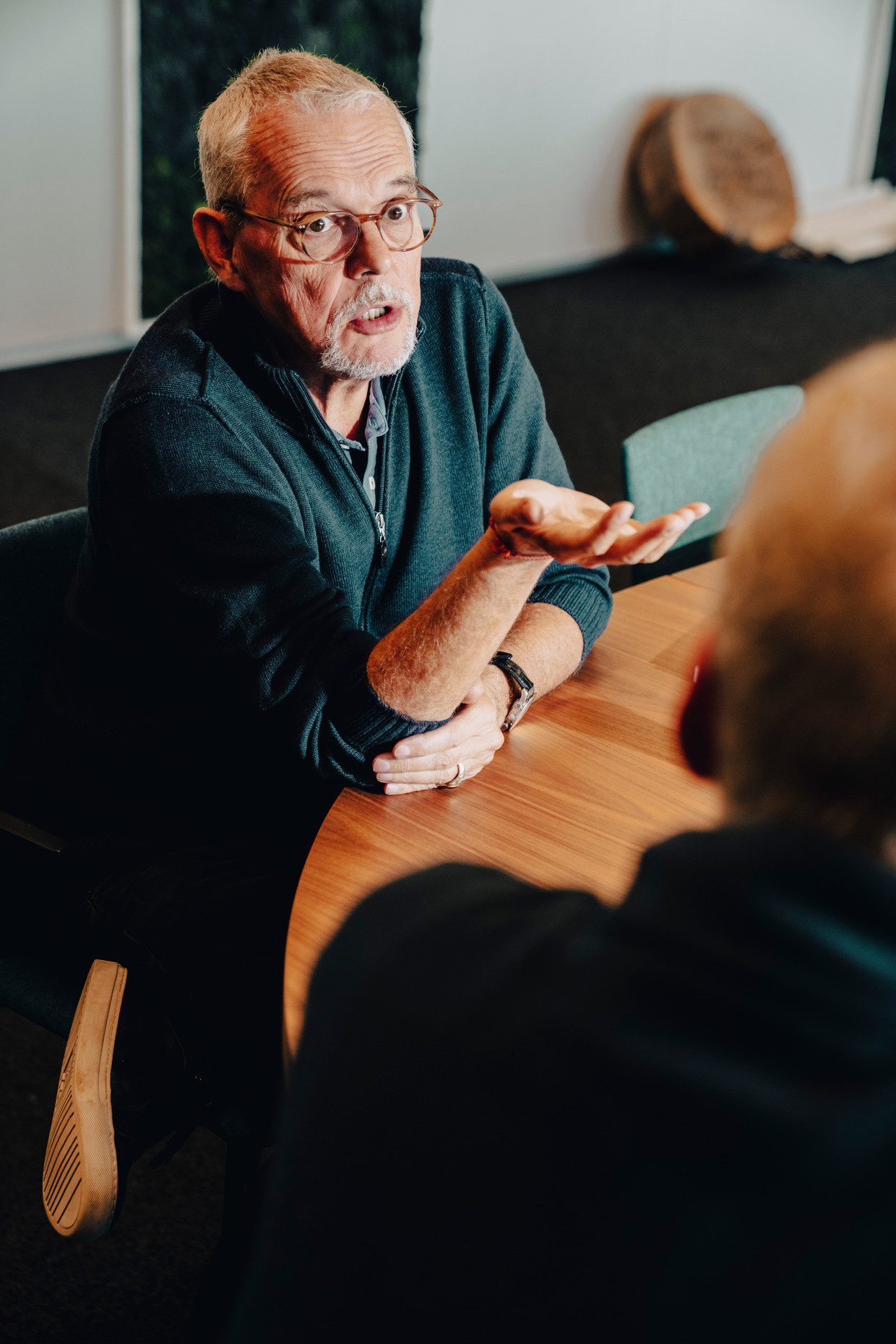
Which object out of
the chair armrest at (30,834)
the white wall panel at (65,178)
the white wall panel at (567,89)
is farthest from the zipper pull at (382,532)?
the white wall panel at (567,89)

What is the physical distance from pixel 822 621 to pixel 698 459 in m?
1.47

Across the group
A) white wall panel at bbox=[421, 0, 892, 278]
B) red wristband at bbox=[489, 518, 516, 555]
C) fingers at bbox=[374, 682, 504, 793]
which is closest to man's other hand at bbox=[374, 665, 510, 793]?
fingers at bbox=[374, 682, 504, 793]

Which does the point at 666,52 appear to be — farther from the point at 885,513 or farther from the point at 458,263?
the point at 885,513

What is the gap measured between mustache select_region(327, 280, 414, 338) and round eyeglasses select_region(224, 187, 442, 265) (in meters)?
0.05

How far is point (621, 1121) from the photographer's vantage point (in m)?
0.44

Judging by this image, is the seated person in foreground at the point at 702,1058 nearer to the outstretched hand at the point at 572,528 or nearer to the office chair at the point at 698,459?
the outstretched hand at the point at 572,528

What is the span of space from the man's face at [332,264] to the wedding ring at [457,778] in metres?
0.52

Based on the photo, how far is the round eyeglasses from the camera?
1.36 m

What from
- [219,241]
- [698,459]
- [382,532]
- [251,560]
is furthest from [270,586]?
[698,459]

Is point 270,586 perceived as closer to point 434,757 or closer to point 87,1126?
point 434,757

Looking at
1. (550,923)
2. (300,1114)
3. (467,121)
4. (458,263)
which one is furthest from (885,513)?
(467,121)

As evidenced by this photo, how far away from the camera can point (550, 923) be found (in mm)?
539

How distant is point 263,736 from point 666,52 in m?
6.37

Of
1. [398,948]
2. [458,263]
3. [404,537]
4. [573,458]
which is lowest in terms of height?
[573,458]
